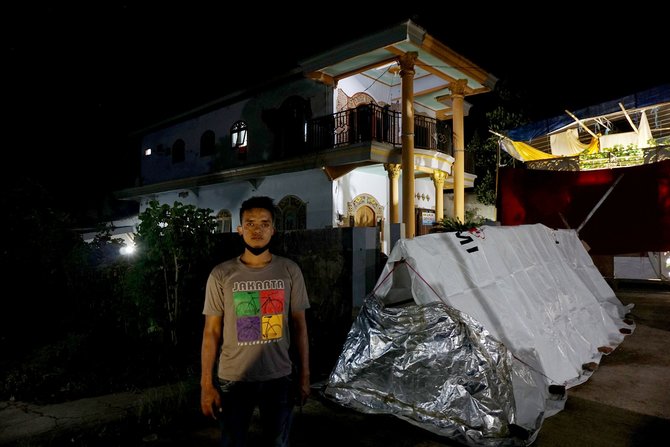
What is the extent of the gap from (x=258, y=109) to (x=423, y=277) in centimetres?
1312

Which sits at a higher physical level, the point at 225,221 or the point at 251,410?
the point at 225,221

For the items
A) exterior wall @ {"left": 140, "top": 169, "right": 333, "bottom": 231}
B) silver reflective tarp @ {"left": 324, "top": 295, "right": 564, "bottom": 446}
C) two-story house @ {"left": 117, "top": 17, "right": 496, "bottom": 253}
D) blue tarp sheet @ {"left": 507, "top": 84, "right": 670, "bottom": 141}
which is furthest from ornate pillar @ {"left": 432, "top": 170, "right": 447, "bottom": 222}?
silver reflective tarp @ {"left": 324, "top": 295, "right": 564, "bottom": 446}

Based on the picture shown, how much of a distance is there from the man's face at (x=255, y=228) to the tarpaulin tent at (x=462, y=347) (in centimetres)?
187

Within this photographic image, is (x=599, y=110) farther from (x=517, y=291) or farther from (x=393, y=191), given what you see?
(x=517, y=291)

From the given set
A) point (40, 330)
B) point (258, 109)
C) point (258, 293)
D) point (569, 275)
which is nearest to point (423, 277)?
point (258, 293)

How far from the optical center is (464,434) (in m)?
3.25

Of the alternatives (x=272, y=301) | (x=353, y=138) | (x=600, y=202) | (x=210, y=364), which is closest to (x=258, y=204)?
(x=272, y=301)

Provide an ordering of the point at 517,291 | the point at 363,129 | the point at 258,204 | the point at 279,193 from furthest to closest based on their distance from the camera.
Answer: the point at 279,193
the point at 363,129
the point at 517,291
the point at 258,204

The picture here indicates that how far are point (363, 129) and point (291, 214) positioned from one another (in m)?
3.99

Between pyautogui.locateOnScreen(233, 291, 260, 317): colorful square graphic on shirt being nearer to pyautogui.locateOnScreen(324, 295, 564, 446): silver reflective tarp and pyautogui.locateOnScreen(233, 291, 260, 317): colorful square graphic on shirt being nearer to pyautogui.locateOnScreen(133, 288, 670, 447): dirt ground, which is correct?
pyautogui.locateOnScreen(133, 288, 670, 447): dirt ground

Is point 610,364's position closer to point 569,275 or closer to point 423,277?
point 569,275

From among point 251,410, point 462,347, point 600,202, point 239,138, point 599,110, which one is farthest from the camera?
point 239,138

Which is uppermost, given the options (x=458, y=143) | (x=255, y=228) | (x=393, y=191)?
(x=458, y=143)

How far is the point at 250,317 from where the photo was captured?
246cm
